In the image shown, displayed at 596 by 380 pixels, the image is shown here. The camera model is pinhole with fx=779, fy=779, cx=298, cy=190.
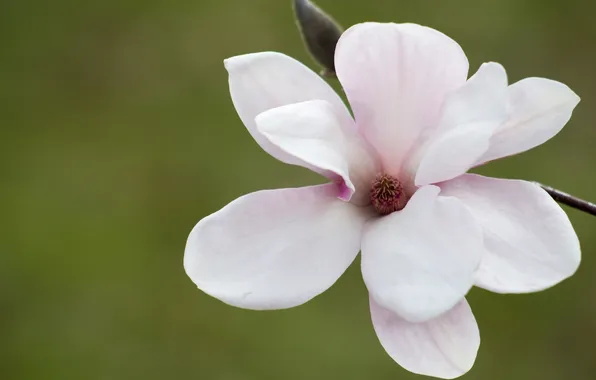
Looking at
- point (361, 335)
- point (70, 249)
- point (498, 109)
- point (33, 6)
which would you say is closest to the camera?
point (498, 109)

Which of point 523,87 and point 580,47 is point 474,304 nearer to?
point 580,47

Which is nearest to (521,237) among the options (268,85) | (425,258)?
(425,258)

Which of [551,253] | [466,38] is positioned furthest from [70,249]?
[551,253]

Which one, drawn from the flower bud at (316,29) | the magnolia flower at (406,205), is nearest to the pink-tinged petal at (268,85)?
the magnolia flower at (406,205)

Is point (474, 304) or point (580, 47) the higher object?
point (580, 47)

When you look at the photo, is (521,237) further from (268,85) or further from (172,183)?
(172,183)

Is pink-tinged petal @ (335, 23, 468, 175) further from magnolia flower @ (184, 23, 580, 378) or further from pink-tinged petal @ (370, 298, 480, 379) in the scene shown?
pink-tinged petal @ (370, 298, 480, 379)
